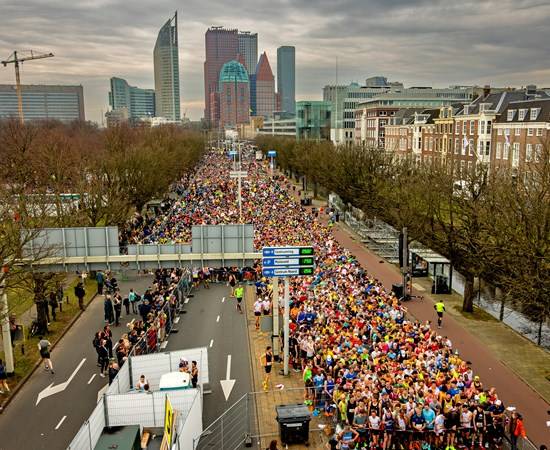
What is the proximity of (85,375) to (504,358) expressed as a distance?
17828 mm

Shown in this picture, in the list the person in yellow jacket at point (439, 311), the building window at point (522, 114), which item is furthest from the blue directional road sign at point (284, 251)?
the building window at point (522, 114)

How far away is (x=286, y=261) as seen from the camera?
20.5m

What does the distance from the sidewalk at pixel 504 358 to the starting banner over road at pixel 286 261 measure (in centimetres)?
835

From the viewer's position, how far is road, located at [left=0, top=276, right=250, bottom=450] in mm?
17391

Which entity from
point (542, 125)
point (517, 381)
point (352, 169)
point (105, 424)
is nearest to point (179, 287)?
point (105, 424)

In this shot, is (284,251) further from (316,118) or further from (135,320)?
(316,118)

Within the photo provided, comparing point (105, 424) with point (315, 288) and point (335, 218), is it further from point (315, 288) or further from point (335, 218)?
point (335, 218)

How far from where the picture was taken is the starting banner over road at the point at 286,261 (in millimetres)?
20375

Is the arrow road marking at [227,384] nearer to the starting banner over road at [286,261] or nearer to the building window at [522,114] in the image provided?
the starting banner over road at [286,261]

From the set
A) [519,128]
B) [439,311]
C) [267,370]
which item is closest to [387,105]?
[519,128]

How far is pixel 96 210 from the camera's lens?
36969 millimetres

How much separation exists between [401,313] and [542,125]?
3987cm

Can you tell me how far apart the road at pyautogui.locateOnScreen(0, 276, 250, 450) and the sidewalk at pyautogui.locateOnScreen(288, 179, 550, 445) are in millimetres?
9757

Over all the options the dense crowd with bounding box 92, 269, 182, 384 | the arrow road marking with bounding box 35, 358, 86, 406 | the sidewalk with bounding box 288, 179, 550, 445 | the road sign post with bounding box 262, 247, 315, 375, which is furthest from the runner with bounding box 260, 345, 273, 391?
the sidewalk with bounding box 288, 179, 550, 445
